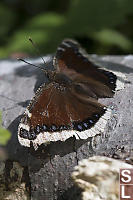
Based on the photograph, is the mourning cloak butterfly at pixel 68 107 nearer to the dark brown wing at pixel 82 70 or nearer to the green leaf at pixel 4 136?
the dark brown wing at pixel 82 70

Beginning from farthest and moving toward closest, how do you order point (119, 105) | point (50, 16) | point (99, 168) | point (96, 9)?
point (50, 16) < point (96, 9) < point (119, 105) < point (99, 168)

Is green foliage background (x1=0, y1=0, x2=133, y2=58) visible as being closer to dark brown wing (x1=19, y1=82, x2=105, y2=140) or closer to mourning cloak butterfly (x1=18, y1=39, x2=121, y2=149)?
mourning cloak butterfly (x1=18, y1=39, x2=121, y2=149)

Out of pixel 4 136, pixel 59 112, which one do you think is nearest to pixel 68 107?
pixel 59 112

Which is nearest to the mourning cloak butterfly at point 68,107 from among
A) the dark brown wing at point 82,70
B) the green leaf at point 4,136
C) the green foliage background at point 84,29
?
the dark brown wing at point 82,70

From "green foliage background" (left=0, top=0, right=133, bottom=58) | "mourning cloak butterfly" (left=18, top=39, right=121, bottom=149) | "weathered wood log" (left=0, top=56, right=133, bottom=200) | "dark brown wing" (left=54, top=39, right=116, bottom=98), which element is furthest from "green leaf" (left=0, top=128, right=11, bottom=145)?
"green foliage background" (left=0, top=0, right=133, bottom=58)

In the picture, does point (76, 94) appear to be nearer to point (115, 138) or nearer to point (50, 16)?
point (115, 138)

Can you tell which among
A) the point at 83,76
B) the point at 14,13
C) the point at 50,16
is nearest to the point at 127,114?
the point at 83,76
